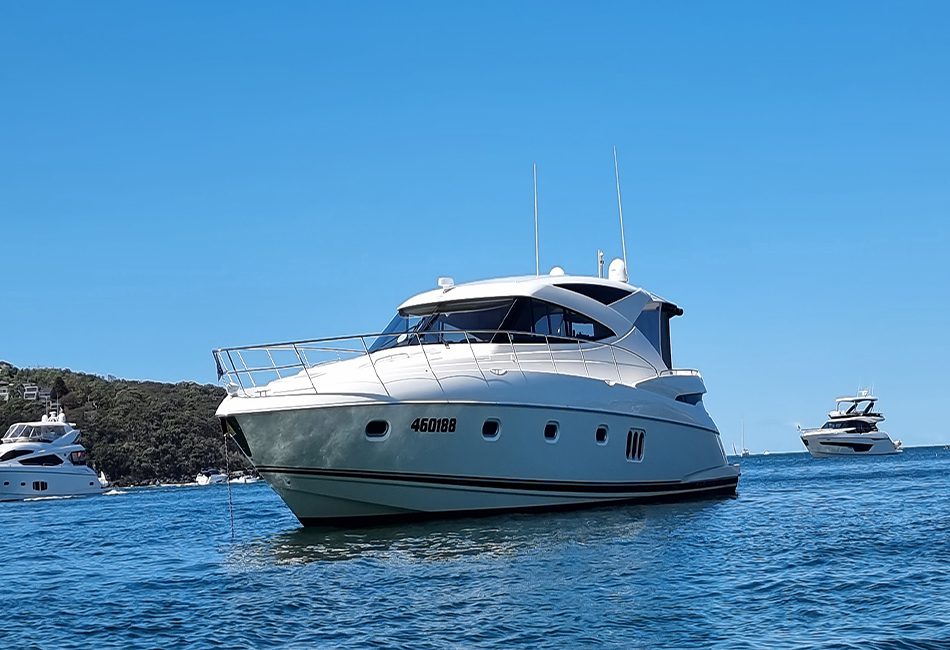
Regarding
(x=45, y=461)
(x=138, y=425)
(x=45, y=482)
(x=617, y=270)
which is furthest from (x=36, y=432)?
(x=617, y=270)

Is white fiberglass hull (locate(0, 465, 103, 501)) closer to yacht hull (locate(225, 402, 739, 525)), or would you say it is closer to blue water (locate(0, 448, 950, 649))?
blue water (locate(0, 448, 950, 649))

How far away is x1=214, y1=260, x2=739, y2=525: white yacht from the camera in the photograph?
1563cm

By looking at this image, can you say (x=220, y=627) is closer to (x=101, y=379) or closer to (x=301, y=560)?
(x=301, y=560)

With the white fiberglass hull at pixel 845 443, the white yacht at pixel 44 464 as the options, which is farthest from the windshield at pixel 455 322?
the white fiberglass hull at pixel 845 443

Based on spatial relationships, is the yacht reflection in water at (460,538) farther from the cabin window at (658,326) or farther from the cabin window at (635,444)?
the cabin window at (658,326)

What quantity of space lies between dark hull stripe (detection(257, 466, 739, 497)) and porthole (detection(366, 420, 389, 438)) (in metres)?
0.61

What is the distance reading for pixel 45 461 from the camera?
56219mm

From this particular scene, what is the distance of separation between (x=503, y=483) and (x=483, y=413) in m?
1.40

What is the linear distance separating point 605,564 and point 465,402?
474cm

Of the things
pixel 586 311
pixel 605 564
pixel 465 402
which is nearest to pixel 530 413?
pixel 465 402

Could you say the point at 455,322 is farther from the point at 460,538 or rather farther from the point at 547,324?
the point at 460,538

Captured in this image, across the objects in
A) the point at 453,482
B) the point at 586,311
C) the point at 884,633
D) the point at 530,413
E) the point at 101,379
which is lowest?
the point at 884,633

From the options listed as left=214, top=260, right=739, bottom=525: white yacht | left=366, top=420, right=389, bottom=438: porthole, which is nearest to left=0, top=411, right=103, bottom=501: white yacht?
left=214, top=260, right=739, bottom=525: white yacht

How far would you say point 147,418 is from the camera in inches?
3797
